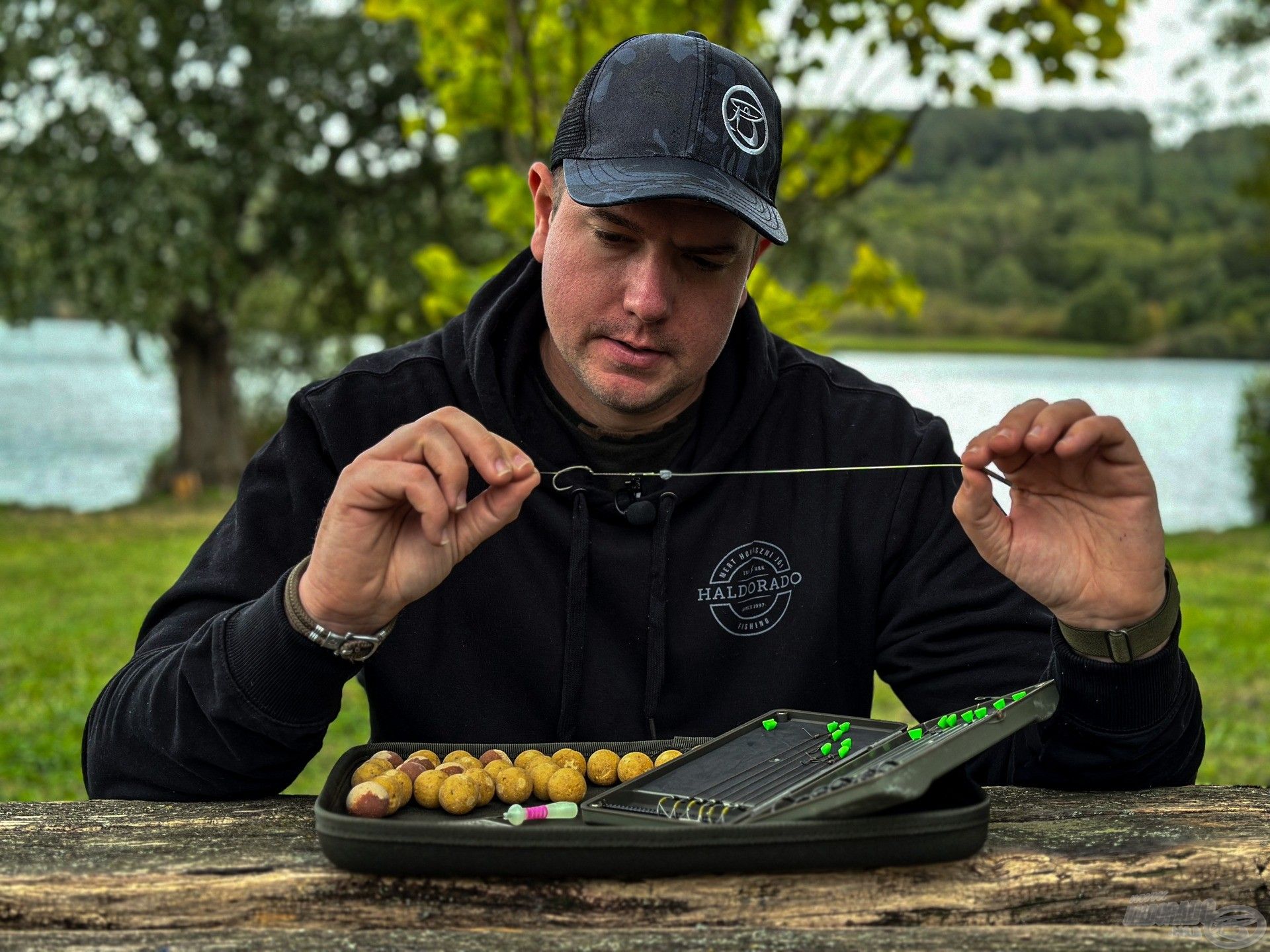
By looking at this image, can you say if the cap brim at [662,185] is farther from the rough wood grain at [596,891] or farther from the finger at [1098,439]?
the rough wood grain at [596,891]

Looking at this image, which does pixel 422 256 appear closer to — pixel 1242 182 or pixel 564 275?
pixel 564 275

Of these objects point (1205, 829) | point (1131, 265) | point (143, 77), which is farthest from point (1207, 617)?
point (1131, 265)

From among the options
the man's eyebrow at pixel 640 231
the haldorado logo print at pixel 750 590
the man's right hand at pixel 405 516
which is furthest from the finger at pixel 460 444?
the haldorado logo print at pixel 750 590

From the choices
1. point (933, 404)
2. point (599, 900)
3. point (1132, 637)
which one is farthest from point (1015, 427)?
point (933, 404)

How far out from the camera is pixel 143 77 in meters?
12.3

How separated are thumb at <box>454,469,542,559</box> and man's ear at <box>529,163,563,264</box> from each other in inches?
31.0

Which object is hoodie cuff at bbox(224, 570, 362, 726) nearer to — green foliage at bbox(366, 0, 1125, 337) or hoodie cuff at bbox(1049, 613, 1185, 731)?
A: hoodie cuff at bbox(1049, 613, 1185, 731)

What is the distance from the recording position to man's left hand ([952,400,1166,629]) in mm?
1926

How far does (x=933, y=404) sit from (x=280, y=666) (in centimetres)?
1021

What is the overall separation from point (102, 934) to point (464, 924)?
0.41 m

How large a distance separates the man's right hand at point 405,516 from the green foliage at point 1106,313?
26.9m

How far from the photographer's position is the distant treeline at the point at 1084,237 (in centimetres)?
2422

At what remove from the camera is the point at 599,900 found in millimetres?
1552

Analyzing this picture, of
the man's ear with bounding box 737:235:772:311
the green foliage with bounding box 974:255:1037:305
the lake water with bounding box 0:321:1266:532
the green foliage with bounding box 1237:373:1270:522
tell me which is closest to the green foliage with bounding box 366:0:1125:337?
the man's ear with bounding box 737:235:772:311
